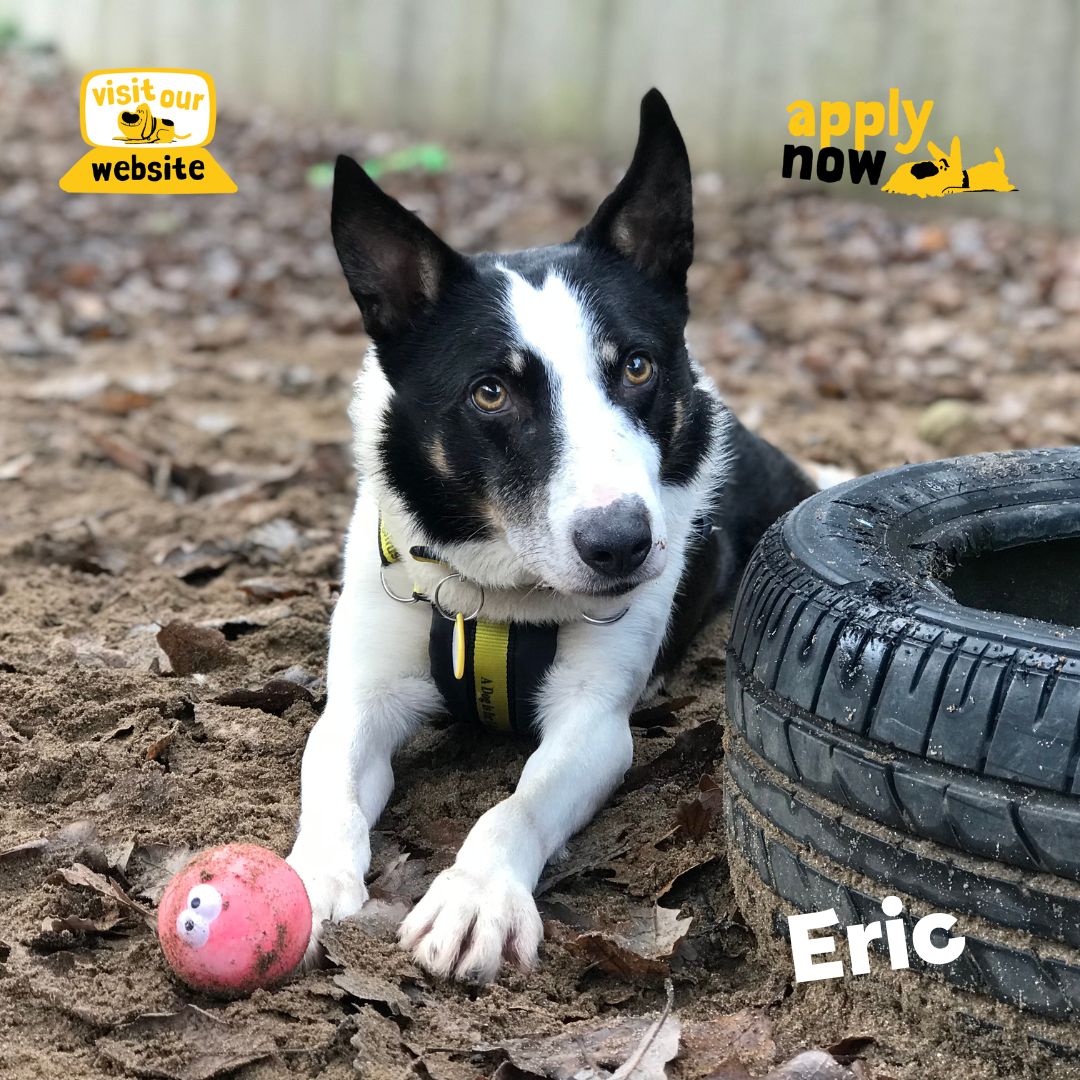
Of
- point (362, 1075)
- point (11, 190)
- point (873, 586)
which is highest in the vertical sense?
point (873, 586)

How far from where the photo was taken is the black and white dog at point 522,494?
9.53 ft

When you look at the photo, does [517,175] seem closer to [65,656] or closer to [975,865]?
[65,656]

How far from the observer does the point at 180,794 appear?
9.95 ft

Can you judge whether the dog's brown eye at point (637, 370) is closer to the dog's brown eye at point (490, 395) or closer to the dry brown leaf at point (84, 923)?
the dog's brown eye at point (490, 395)

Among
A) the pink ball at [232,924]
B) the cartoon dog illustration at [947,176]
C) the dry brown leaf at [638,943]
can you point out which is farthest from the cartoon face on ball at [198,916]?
the cartoon dog illustration at [947,176]

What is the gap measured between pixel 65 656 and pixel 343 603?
76 cm

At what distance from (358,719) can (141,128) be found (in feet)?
17.4

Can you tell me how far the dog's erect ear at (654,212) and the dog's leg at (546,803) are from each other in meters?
0.73

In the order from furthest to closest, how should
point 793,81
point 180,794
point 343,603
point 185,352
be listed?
point 793,81
point 185,352
point 343,603
point 180,794

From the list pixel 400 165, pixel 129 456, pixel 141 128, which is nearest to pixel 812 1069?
pixel 129 456

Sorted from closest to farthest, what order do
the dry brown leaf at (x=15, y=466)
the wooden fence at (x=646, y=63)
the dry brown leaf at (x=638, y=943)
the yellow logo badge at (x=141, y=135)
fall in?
the dry brown leaf at (x=638, y=943) → the dry brown leaf at (x=15, y=466) → the yellow logo badge at (x=141, y=135) → the wooden fence at (x=646, y=63)

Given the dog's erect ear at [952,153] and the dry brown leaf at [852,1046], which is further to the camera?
the dog's erect ear at [952,153]


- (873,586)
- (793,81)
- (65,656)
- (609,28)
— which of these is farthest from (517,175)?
(873,586)

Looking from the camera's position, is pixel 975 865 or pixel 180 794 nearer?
pixel 975 865
